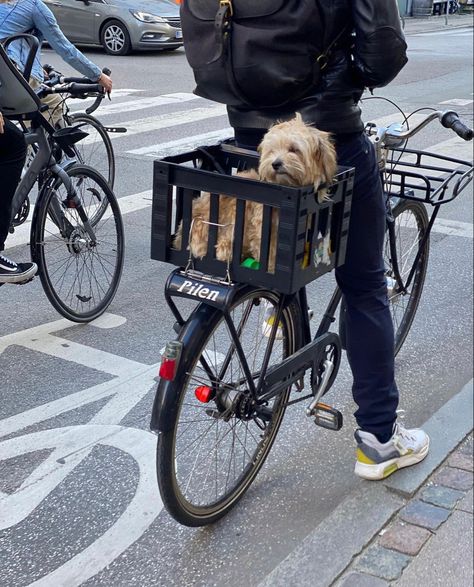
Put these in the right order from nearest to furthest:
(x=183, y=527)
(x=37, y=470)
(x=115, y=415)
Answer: (x=183, y=527) → (x=37, y=470) → (x=115, y=415)

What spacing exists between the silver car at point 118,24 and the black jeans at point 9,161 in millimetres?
13482

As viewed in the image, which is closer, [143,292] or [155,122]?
[143,292]

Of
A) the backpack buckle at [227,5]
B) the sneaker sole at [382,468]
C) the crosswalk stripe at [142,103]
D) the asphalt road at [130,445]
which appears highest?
the backpack buckle at [227,5]

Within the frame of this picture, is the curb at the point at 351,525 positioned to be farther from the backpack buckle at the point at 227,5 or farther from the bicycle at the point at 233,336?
the backpack buckle at the point at 227,5

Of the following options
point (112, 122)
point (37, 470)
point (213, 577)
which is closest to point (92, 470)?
point (37, 470)

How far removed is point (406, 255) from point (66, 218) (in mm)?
1874

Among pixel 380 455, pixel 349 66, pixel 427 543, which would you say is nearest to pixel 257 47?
pixel 349 66

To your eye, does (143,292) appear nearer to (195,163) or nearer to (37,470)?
(37,470)

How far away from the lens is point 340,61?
2799 mm

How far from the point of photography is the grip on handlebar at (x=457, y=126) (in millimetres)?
3527

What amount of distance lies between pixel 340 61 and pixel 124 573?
1.84 m

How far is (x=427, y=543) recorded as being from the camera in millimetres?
3023

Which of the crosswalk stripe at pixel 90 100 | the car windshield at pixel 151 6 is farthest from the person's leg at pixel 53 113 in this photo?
the car windshield at pixel 151 6

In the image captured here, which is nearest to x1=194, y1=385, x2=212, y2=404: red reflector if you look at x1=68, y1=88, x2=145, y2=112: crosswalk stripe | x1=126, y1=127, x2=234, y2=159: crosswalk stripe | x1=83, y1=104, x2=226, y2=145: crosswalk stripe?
x1=126, y1=127, x2=234, y2=159: crosswalk stripe
